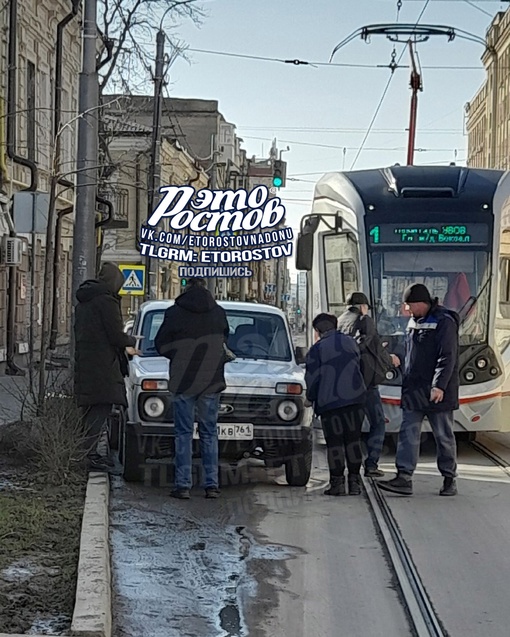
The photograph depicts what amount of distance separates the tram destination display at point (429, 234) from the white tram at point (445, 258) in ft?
0.04

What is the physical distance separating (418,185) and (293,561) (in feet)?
22.4

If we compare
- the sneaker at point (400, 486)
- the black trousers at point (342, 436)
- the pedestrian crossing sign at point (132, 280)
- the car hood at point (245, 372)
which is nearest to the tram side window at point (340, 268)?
the car hood at point (245, 372)

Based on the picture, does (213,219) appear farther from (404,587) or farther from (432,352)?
(404,587)

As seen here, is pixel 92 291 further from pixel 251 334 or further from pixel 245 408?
pixel 251 334

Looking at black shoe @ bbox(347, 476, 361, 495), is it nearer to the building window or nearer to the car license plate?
the car license plate

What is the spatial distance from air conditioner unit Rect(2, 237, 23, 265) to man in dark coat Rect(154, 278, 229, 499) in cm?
1454

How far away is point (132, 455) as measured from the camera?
10070 mm

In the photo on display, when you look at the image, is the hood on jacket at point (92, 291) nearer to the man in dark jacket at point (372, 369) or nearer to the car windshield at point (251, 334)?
the car windshield at point (251, 334)

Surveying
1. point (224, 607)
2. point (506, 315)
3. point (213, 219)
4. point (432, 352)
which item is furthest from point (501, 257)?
point (213, 219)

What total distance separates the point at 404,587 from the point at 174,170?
1966 inches

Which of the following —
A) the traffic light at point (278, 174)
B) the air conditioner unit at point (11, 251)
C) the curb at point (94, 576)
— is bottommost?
→ the curb at point (94, 576)

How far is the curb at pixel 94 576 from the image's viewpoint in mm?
5410

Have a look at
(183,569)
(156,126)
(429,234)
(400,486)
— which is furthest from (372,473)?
(156,126)

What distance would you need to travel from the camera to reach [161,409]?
1005 cm
